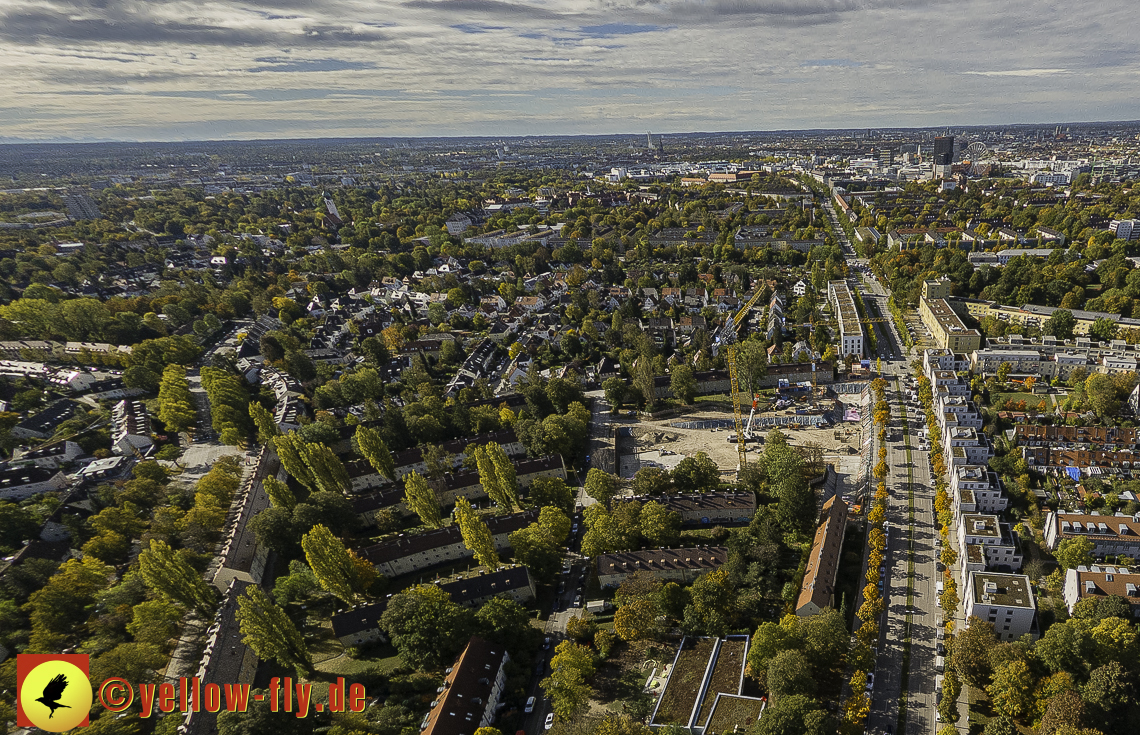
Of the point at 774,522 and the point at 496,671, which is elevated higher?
the point at 774,522

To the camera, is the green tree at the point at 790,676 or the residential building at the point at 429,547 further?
the residential building at the point at 429,547

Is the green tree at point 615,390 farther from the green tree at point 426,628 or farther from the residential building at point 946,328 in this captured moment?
the residential building at point 946,328

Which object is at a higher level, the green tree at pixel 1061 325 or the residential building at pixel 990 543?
the green tree at pixel 1061 325

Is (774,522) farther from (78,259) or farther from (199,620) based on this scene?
(78,259)

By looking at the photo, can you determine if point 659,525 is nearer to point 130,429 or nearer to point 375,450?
point 375,450

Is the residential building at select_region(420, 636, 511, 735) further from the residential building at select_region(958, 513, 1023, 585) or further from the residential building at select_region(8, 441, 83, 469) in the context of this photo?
the residential building at select_region(8, 441, 83, 469)

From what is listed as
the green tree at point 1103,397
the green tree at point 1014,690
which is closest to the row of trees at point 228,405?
the green tree at point 1014,690

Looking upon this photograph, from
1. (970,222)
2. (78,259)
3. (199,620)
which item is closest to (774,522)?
(199,620)
